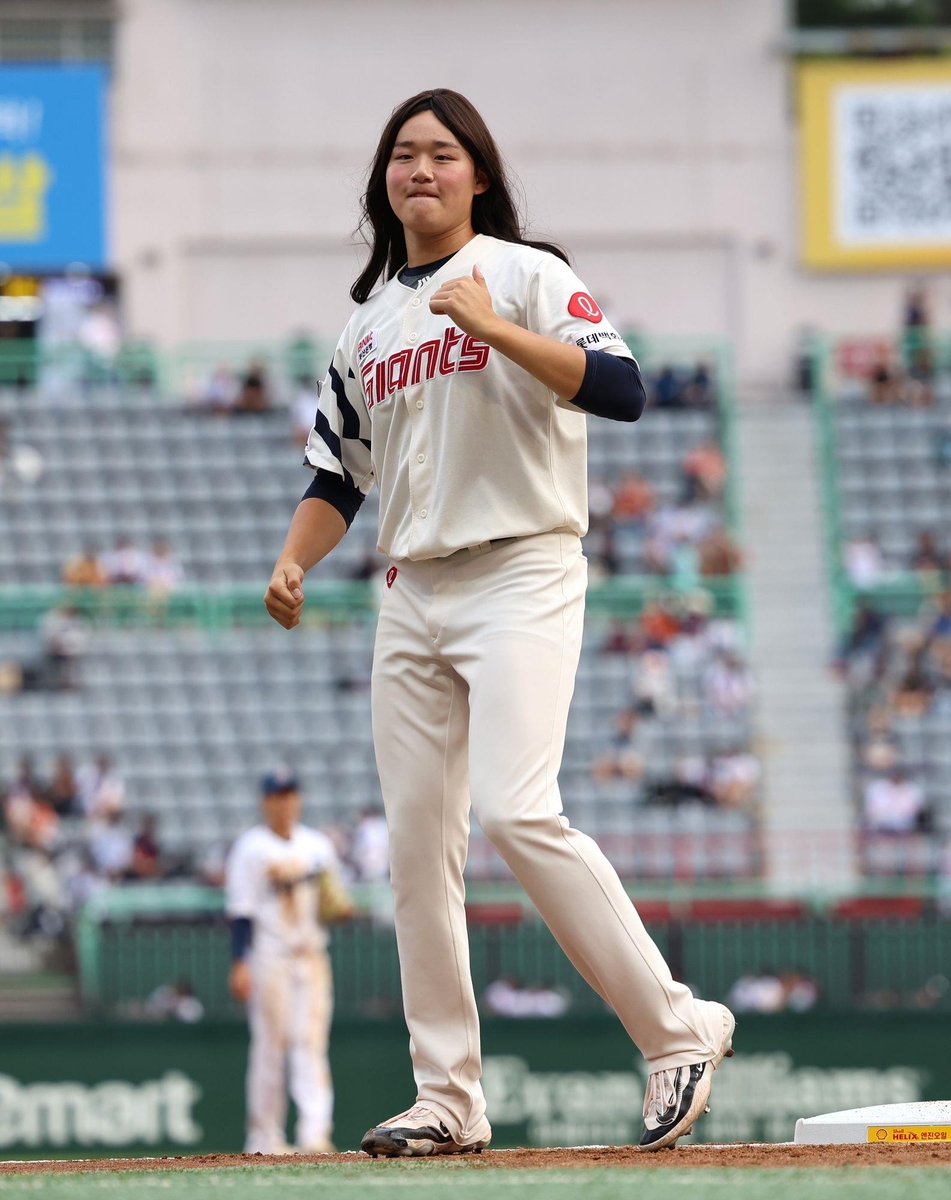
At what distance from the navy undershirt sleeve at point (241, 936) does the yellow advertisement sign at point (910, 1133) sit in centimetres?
615

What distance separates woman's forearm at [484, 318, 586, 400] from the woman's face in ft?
1.38

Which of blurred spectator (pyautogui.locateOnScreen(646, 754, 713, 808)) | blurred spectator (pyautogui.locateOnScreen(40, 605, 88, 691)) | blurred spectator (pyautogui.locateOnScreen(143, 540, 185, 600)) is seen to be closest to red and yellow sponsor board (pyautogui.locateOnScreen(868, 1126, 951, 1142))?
blurred spectator (pyautogui.locateOnScreen(646, 754, 713, 808))

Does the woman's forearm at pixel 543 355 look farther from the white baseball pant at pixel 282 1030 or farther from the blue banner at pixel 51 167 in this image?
the blue banner at pixel 51 167

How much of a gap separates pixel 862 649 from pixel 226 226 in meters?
10.5

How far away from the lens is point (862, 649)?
18719 mm

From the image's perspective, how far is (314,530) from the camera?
4.65 meters

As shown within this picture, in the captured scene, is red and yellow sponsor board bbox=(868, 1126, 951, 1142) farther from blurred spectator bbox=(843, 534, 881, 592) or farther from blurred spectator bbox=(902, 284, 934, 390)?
blurred spectator bbox=(902, 284, 934, 390)

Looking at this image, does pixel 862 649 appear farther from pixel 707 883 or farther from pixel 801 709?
pixel 707 883

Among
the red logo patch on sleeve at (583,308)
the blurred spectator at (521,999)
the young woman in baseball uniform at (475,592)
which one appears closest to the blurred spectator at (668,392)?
the blurred spectator at (521,999)

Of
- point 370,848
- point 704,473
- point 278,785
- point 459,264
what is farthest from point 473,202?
point 704,473

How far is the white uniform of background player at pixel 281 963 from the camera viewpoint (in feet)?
34.2

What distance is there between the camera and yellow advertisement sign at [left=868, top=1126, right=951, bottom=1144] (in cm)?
454

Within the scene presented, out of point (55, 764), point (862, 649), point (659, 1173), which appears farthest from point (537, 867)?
point (862, 649)

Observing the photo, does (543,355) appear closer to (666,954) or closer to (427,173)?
(427,173)
